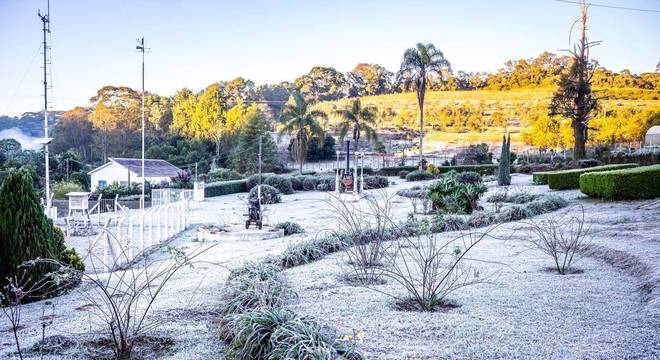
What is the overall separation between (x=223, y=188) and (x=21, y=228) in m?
19.9

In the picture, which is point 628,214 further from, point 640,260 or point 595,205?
point 640,260

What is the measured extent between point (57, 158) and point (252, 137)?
1491cm

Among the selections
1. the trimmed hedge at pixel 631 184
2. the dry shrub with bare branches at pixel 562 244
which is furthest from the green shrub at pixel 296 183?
the dry shrub with bare branches at pixel 562 244

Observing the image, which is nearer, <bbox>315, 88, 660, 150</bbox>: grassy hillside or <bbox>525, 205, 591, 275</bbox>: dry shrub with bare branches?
<bbox>525, 205, 591, 275</bbox>: dry shrub with bare branches

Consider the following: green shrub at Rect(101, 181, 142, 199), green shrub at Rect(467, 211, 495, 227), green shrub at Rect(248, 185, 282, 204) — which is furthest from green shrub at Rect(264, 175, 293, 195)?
green shrub at Rect(467, 211, 495, 227)

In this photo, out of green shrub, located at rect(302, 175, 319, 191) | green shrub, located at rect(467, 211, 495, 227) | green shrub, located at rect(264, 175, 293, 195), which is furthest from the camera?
green shrub, located at rect(302, 175, 319, 191)

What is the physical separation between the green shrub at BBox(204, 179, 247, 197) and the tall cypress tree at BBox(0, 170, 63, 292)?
18491 mm

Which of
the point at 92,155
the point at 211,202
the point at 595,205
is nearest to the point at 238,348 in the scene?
the point at 595,205

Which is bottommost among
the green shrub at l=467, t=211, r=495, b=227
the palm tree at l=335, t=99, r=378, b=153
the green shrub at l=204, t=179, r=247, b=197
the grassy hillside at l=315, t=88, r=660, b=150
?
the green shrub at l=204, t=179, r=247, b=197

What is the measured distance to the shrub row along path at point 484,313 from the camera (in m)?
3.63

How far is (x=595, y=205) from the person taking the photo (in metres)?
12.3

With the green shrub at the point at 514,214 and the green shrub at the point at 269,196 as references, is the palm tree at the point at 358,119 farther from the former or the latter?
the green shrub at the point at 514,214

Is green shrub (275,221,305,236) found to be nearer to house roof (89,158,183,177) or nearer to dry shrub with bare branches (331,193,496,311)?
dry shrub with bare branches (331,193,496,311)

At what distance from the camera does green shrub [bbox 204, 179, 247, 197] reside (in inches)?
977
